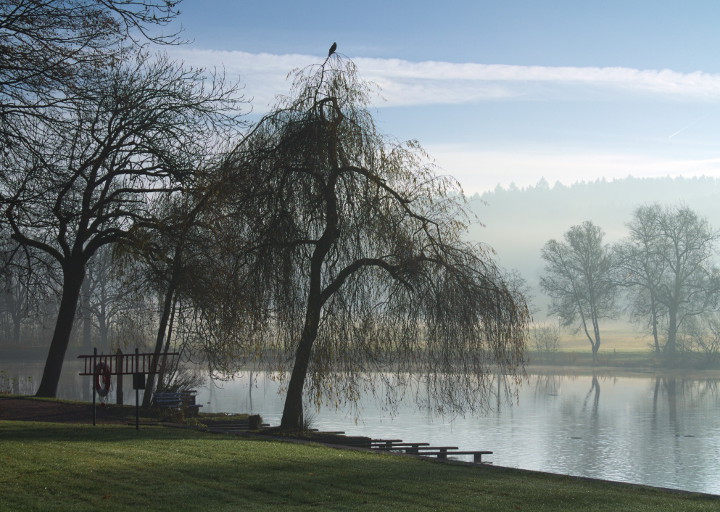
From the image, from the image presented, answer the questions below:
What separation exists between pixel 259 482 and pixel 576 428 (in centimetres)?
2291

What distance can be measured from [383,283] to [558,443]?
1164 centimetres

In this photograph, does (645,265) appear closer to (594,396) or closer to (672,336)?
(672,336)

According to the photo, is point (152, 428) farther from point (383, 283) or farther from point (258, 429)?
point (383, 283)

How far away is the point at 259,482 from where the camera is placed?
1062 cm

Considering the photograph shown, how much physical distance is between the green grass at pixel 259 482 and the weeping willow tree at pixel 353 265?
3.55 meters

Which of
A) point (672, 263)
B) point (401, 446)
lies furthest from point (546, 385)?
point (401, 446)

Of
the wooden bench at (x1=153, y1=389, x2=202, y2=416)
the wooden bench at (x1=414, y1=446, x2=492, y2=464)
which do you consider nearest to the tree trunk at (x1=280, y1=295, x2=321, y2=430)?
the wooden bench at (x1=414, y1=446, x2=492, y2=464)

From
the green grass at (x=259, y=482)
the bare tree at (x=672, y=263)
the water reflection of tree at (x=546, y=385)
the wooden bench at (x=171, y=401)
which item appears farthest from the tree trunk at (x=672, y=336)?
the green grass at (x=259, y=482)

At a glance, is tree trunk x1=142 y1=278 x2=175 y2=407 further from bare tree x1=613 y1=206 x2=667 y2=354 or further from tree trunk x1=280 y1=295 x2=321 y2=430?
bare tree x1=613 y1=206 x2=667 y2=354

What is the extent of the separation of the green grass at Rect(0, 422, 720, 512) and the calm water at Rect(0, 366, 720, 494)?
490 centimetres

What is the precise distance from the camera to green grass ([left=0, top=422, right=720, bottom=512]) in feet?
30.6

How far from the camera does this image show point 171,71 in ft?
85.3

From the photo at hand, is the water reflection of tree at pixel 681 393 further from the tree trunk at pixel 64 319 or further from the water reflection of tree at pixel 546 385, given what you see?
the tree trunk at pixel 64 319

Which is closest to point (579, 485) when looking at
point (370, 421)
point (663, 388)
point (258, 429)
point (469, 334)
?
point (469, 334)
